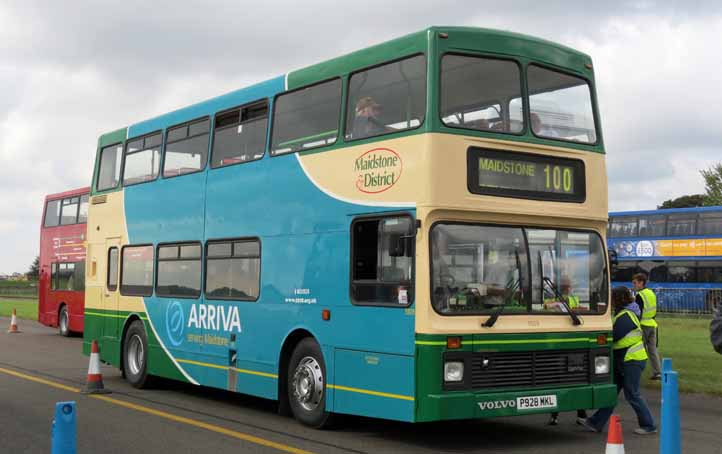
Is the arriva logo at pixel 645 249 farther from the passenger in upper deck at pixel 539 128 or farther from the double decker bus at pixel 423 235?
the passenger in upper deck at pixel 539 128

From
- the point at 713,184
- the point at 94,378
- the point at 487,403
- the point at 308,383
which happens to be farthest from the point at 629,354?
the point at 713,184

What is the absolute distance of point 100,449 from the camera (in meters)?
9.26

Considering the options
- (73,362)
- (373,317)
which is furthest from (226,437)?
(73,362)

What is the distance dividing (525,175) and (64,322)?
73.7 ft

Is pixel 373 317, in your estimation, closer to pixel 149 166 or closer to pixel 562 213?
pixel 562 213

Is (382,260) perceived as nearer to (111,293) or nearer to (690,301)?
(111,293)

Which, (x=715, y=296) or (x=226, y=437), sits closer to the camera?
(x=226, y=437)

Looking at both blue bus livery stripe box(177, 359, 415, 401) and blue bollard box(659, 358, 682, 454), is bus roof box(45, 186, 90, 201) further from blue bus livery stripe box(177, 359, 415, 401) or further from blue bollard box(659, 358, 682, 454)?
blue bollard box(659, 358, 682, 454)

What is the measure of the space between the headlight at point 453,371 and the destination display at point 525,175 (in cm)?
172

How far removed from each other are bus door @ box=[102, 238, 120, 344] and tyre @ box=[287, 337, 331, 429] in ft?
18.3

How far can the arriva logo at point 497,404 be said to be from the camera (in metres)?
9.04

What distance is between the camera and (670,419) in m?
6.79

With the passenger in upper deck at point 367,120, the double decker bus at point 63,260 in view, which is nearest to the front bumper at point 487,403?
the passenger in upper deck at point 367,120

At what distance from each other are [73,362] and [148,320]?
5342 millimetres
